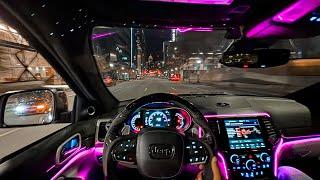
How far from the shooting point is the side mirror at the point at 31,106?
11.4 feet

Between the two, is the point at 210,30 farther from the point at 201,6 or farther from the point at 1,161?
the point at 1,161

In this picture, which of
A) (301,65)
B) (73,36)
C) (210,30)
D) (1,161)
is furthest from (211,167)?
(301,65)

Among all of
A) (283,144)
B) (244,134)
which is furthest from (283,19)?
(244,134)

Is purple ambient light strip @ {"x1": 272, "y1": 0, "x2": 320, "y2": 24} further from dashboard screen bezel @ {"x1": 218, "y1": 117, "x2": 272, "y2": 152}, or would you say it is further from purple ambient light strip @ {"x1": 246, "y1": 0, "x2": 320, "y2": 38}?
dashboard screen bezel @ {"x1": 218, "y1": 117, "x2": 272, "y2": 152}

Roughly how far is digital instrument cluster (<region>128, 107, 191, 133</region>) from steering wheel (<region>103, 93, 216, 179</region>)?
0.81ft

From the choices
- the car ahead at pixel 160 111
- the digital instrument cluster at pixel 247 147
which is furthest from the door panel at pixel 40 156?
the digital instrument cluster at pixel 247 147

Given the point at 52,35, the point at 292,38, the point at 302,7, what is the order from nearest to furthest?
the point at 52,35 → the point at 302,7 → the point at 292,38

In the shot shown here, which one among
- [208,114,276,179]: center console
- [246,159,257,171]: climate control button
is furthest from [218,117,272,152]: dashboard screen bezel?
[246,159,257,171]: climate control button

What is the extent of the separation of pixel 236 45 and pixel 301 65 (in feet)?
48.9

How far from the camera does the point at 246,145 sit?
396 cm

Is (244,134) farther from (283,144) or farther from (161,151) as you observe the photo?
(161,151)

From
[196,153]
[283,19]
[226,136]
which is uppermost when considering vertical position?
[283,19]

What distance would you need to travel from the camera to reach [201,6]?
16.6 feet

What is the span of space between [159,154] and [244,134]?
1780 millimetres
